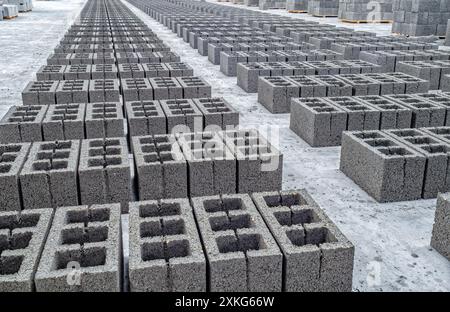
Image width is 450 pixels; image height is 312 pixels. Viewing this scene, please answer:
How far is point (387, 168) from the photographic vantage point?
20.5 ft

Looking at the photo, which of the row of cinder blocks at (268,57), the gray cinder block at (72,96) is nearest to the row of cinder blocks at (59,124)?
the gray cinder block at (72,96)

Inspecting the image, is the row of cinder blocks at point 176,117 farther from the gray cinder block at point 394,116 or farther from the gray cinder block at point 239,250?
the gray cinder block at point 239,250

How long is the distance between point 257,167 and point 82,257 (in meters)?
2.87

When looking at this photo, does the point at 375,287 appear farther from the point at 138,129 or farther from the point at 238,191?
the point at 138,129

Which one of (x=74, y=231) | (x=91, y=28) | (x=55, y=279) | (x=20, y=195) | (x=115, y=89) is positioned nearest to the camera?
(x=55, y=279)

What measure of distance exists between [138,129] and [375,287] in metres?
4.68

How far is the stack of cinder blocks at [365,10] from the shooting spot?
1378 inches

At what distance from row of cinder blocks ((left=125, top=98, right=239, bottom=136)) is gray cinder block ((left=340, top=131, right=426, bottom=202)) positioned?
2305 mm

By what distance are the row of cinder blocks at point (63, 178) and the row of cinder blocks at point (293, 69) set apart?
7242 millimetres

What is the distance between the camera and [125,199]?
6051 mm

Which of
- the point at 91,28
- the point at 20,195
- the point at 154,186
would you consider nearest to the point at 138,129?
the point at 154,186

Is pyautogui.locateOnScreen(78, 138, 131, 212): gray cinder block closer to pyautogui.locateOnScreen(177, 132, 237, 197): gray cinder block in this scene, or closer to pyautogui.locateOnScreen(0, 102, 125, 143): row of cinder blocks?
pyautogui.locateOnScreen(177, 132, 237, 197): gray cinder block

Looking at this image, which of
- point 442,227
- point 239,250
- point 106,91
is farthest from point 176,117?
point 442,227

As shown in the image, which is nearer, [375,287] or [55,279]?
[55,279]
